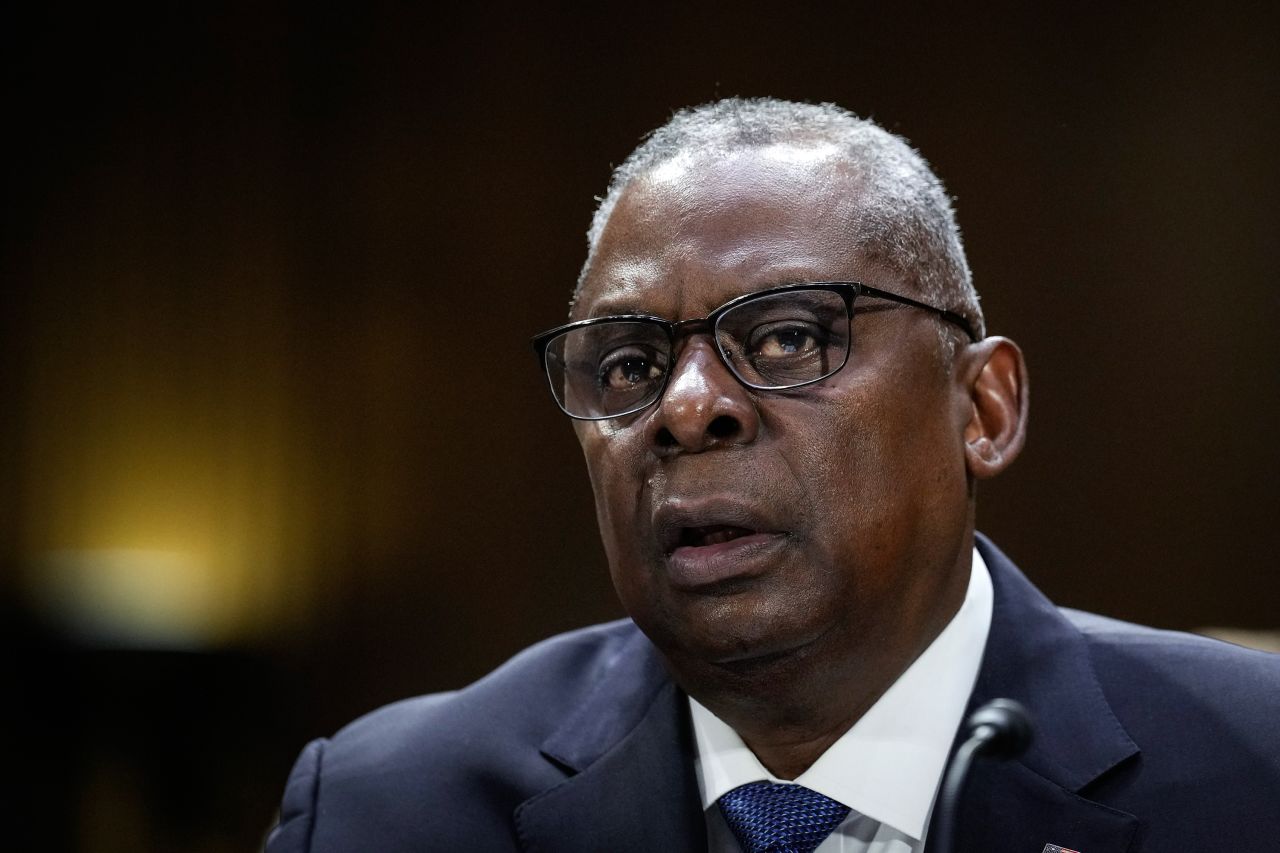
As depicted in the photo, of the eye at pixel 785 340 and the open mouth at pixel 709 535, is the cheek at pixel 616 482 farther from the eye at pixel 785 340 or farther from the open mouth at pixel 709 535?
the eye at pixel 785 340

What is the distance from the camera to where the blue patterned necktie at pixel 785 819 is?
5.09 ft

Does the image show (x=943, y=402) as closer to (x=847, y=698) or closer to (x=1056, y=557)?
(x=847, y=698)

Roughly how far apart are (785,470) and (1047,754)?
0.47 metres

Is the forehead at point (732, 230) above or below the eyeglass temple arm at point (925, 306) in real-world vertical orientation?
above

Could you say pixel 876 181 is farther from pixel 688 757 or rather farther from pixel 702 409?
pixel 688 757

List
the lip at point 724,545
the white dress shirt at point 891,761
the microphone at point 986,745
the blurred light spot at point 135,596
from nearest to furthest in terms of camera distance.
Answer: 1. the microphone at point 986,745
2. the lip at point 724,545
3. the white dress shirt at point 891,761
4. the blurred light spot at point 135,596

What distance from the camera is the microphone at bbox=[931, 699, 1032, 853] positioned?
1.09 meters

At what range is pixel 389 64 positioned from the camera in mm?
3906

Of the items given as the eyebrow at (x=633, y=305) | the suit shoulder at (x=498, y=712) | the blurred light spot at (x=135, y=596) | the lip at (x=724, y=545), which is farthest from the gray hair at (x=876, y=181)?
the blurred light spot at (x=135, y=596)

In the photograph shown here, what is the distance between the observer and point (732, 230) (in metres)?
1.54

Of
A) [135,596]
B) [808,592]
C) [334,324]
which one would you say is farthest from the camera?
[334,324]

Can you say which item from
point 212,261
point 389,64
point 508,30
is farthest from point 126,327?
point 508,30

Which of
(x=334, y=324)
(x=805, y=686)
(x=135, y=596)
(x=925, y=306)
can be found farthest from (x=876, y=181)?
(x=135, y=596)

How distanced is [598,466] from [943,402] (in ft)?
1.46
